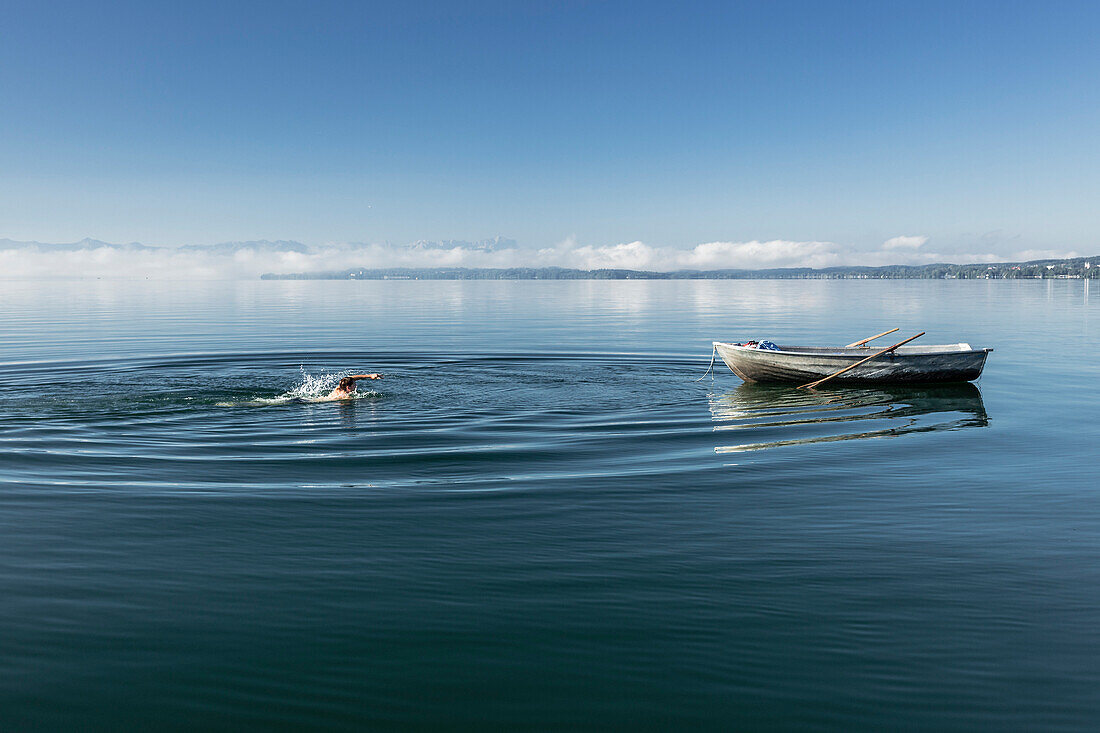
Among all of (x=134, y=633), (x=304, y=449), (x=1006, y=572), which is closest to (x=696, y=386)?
(x=304, y=449)

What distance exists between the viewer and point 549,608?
883cm

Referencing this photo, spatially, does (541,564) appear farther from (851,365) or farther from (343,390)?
(851,365)

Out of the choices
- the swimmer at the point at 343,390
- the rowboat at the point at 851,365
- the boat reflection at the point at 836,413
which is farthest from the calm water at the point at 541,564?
the rowboat at the point at 851,365

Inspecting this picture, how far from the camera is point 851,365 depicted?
26703mm

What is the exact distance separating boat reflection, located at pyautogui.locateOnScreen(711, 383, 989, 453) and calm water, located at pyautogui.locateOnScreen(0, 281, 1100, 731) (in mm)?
215

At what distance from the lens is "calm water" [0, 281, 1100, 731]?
7.11 meters

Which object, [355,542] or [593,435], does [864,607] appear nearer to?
[355,542]

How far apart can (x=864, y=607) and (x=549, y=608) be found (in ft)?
12.2

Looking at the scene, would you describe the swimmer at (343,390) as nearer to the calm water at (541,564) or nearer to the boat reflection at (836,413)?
the calm water at (541,564)

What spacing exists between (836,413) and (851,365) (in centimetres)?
493

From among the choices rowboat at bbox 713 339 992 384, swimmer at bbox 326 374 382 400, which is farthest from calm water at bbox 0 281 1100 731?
rowboat at bbox 713 339 992 384

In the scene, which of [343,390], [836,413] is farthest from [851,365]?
[343,390]

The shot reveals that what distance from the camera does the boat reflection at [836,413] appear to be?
752 inches

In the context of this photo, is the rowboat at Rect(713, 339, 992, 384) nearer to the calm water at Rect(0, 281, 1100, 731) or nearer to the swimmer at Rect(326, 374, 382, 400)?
the calm water at Rect(0, 281, 1100, 731)
